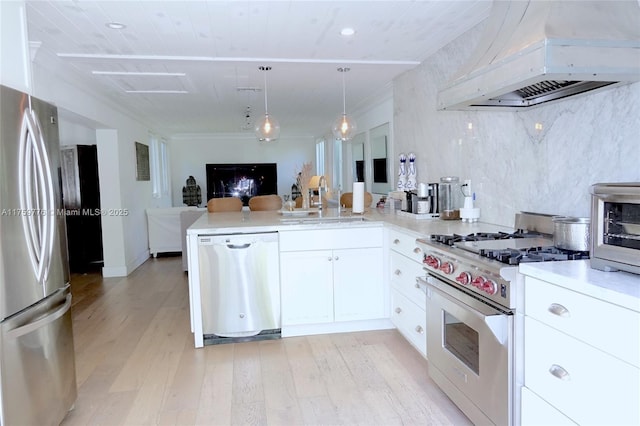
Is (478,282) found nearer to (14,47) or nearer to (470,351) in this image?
(470,351)

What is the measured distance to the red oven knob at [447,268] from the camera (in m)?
2.16

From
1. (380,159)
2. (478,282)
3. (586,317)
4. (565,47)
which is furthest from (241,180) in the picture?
(586,317)

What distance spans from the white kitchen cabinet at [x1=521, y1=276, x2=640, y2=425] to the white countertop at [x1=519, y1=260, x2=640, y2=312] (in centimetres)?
2

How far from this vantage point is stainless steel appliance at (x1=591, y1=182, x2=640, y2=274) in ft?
4.72

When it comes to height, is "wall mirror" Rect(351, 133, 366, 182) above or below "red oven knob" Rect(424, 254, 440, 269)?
above

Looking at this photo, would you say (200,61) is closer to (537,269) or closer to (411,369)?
(411,369)

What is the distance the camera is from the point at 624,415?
4.16ft

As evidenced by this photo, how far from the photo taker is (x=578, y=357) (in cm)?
144

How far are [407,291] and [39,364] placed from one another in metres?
2.16

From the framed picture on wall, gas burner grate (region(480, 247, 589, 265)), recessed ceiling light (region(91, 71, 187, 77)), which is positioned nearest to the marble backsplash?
gas burner grate (region(480, 247, 589, 265))

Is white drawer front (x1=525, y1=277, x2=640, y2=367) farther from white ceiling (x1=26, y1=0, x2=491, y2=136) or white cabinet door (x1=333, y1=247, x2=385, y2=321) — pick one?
white ceiling (x1=26, y1=0, x2=491, y2=136)

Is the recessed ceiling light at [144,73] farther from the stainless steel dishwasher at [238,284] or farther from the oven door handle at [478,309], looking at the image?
the oven door handle at [478,309]

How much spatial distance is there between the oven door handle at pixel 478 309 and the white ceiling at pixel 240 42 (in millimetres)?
1757

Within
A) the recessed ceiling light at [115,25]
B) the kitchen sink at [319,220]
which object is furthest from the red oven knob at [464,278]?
the recessed ceiling light at [115,25]
